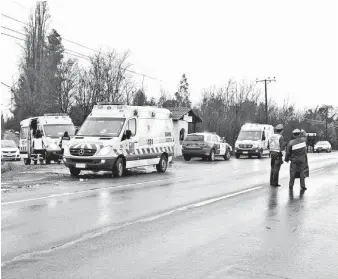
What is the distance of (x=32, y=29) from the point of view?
50.9 m

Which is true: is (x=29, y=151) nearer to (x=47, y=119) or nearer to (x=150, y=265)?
(x=47, y=119)

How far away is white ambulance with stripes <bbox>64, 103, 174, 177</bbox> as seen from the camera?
1656cm

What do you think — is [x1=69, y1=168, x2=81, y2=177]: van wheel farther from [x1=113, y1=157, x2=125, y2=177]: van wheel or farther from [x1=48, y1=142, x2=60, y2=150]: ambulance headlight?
[x1=48, y1=142, x2=60, y2=150]: ambulance headlight

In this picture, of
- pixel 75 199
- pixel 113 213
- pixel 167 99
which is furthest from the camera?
pixel 167 99

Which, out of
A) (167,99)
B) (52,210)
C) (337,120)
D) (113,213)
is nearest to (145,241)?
(113,213)

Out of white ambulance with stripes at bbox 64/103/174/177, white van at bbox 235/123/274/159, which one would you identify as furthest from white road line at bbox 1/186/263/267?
white van at bbox 235/123/274/159

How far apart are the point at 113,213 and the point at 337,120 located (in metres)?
129

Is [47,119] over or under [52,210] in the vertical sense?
over

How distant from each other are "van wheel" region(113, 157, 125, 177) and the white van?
809 inches

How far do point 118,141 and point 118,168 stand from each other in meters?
0.96

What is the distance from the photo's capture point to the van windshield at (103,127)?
17.3 meters

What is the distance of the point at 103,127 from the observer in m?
17.5

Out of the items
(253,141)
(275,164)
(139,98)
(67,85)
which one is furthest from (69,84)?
(275,164)

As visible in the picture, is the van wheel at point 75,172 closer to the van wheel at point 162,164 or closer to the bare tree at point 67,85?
the van wheel at point 162,164
